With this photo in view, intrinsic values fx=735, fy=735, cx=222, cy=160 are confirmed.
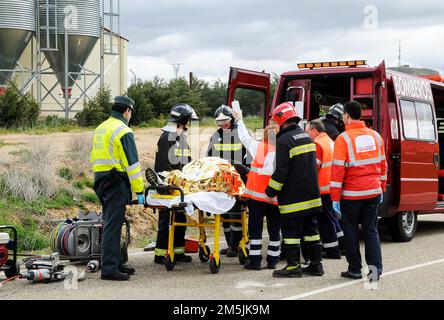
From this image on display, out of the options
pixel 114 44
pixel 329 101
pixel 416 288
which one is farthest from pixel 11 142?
pixel 114 44

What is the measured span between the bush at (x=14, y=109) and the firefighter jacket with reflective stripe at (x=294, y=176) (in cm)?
2023

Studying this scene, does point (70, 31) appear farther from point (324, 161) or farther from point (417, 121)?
point (324, 161)

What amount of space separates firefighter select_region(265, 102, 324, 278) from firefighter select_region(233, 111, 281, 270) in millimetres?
408

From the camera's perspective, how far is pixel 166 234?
953cm

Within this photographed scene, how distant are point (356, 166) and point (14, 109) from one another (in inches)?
820

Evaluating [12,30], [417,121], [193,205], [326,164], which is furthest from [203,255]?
[12,30]

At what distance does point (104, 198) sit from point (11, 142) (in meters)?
11.1

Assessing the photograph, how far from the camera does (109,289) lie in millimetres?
7793

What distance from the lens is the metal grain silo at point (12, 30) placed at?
30.2 metres

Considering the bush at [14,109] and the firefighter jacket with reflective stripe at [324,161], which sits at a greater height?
the bush at [14,109]

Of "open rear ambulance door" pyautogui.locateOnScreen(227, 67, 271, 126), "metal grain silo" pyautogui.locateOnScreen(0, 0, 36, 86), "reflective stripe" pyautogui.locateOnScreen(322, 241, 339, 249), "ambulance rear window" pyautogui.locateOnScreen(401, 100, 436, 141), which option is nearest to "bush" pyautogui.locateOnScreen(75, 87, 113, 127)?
"metal grain silo" pyautogui.locateOnScreen(0, 0, 36, 86)

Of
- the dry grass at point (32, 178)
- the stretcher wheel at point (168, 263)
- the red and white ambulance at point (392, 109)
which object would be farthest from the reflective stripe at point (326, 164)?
the dry grass at point (32, 178)

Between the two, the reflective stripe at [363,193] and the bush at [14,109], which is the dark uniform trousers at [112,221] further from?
the bush at [14,109]

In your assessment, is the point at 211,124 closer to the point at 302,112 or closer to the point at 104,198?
the point at 302,112
